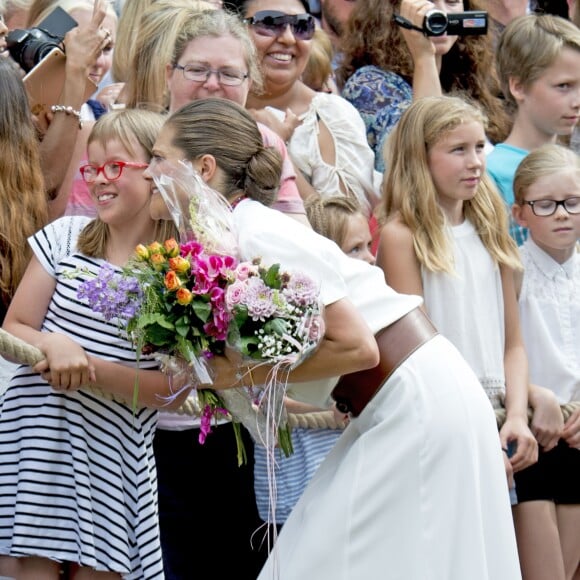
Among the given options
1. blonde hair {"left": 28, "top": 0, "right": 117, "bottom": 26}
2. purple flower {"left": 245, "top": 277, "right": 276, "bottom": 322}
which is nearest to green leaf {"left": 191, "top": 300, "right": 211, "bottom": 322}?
purple flower {"left": 245, "top": 277, "right": 276, "bottom": 322}

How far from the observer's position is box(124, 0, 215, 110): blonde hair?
16.4 feet

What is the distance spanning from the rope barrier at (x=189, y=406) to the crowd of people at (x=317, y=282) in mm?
19

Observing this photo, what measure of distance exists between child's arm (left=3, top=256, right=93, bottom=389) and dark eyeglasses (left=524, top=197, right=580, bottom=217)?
2.11m

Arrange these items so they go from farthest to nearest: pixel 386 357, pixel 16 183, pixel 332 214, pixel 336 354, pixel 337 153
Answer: pixel 337 153 → pixel 332 214 → pixel 16 183 → pixel 386 357 → pixel 336 354

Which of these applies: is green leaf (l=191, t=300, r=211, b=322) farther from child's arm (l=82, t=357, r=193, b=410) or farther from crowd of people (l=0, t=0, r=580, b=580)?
child's arm (l=82, t=357, r=193, b=410)

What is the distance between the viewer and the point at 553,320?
5.23 metres

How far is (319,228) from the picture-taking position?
4871 millimetres

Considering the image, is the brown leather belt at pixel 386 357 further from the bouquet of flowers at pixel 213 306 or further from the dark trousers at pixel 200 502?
the dark trousers at pixel 200 502

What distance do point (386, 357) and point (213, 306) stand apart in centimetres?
58

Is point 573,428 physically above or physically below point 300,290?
below

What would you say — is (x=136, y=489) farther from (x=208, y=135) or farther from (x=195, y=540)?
(x=208, y=135)

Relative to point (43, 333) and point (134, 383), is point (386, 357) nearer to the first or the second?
point (134, 383)

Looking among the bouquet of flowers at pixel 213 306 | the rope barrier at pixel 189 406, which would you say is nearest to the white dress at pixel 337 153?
the rope barrier at pixel 189 406

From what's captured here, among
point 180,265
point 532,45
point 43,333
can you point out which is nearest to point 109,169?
point 43,333
